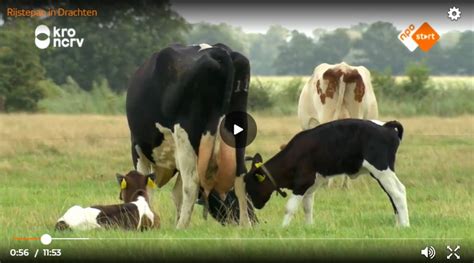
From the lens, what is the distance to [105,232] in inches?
318

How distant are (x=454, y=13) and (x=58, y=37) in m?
3.20

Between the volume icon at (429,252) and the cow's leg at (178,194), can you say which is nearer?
the volume icon at (429,252)

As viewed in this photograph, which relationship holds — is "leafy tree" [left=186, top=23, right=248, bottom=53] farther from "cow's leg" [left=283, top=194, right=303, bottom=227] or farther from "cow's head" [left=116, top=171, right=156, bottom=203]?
"cow's leg" [left=283, top=194, right=303, bottom=227]

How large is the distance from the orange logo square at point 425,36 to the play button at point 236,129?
1910mm

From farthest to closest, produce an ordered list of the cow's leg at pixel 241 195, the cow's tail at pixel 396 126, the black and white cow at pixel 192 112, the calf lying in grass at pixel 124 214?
the cow's tail at pixel 396 126 < the cow's leg at pixel 241 195 < the black and white cow at pixel 192 112 < the calf lying in grass at pixel 124 214

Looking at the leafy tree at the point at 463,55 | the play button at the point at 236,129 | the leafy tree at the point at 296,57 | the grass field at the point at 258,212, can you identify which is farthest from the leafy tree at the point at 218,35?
the leafy tree at the point at 463,55

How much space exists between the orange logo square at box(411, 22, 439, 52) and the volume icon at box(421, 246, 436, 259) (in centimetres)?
171

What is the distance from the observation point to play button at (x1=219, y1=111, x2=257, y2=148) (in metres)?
9.00

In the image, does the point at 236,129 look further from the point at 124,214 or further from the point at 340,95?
the point at 340,95

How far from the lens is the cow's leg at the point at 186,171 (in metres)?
9.08

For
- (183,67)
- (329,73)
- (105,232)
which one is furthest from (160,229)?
(329,73)

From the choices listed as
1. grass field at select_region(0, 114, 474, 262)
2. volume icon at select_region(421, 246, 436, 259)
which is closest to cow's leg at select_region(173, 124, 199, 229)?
grass field at select_region(0, 114, 474, 262)

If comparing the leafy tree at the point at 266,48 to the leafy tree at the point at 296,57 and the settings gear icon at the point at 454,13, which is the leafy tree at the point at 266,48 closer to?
the leafy tree at the point at 296,57
